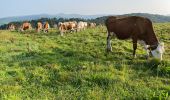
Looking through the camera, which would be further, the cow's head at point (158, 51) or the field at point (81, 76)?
the cow's head at point (158, 51)

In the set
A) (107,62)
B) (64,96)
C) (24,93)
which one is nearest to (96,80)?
(64,96)

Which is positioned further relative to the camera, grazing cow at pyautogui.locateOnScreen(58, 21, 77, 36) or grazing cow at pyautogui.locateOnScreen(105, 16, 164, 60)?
grazing cow at pyautogui.locateOnScreen(58, 21, 77, 36)

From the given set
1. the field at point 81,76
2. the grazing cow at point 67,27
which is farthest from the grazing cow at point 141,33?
the grazing cow at point 67,27

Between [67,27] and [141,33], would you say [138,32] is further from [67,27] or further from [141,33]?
[67,27]

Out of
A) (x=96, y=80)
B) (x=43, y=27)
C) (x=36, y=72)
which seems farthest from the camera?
(x=43, y=27)

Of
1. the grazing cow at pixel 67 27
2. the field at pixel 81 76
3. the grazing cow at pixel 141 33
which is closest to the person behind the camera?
the field at pixel 81 76

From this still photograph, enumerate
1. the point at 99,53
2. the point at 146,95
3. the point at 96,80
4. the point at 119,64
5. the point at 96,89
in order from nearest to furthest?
the point at 146,95 < the point at 96,89 < the point at 96,80 < the point at 119,64 < the point at 99,53

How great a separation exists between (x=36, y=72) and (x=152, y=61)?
17.5 feet

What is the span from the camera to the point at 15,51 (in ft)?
60.9

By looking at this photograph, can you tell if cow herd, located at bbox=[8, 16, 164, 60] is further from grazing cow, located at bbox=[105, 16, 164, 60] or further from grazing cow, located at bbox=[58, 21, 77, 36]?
grazing cow, located at bbox=[58, 21, 77, 36]

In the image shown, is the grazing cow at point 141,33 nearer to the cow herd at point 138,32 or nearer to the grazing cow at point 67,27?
the cow herd at point 138,32

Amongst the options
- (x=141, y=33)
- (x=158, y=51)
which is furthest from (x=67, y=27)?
(x=158, y=51)

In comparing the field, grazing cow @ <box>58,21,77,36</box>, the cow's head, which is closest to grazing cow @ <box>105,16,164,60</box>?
the cow's head

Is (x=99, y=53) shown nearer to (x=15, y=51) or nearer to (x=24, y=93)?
(x=15, y=51)
